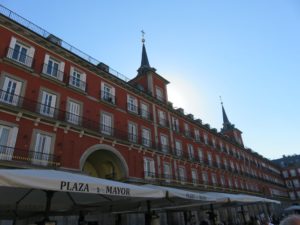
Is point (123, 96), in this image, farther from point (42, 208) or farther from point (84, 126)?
point (42, 208)

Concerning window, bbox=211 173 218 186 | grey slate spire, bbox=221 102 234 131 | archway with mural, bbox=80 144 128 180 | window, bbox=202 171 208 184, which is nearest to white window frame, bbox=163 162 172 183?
A: archway with mural, bbox=80 144 128 180

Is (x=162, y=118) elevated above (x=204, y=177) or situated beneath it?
elevated above

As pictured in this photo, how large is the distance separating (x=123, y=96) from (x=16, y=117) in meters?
10.7

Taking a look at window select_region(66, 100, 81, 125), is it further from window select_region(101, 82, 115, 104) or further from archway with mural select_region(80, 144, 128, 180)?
window select_region(101, 82, 115, 104)

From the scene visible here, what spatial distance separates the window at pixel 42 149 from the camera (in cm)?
1470

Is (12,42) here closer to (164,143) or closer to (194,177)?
(164,143)

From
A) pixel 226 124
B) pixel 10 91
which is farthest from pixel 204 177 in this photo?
pixel 226 124

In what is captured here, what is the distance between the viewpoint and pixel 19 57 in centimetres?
1653

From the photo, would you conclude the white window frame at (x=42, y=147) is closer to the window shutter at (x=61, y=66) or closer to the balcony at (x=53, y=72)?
the balcony at (x=53, y=72)

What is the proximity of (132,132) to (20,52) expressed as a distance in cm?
1119

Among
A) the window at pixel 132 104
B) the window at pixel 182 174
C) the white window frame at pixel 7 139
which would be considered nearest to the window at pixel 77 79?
the window at pixel 132 104

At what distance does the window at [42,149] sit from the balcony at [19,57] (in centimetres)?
502

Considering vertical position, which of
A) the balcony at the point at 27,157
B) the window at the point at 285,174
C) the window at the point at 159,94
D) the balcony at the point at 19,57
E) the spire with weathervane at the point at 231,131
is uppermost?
the spire with weathervane at the point at 231,131

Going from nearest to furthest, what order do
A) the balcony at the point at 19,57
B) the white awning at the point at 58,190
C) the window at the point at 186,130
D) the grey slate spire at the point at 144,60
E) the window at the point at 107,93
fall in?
the white awning at the point at 58,190
the balcony at the point at 19,57
the window at the point at 107,93
the window at the point at 186,130
the grey slate spire at the point at 144,60
